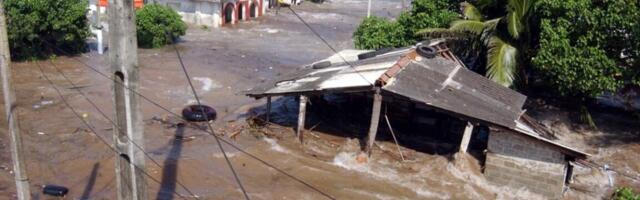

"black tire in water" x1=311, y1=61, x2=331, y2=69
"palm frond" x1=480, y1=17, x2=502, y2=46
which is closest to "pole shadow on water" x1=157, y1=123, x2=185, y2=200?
"black tire in water" x1=311, y1=61, x2=331, y2=69

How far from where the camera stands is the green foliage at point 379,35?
2400cm

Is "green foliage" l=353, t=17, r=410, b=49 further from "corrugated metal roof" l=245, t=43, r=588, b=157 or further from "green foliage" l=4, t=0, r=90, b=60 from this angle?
"green foliage" l=4, t=0, r=90, b=60

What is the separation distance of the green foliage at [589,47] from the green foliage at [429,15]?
13.8 feet

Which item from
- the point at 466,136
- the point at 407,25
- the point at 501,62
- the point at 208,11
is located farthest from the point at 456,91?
the point at 208,11

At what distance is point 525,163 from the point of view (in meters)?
14.8

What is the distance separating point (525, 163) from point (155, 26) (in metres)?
21.4

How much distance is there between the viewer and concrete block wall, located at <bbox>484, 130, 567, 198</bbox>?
1454 centimetres

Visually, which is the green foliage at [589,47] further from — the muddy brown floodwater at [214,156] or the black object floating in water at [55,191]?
the black object floating in water at [55,191]

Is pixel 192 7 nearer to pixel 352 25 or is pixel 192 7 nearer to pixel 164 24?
pixel 164 24

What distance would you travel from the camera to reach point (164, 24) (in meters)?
31.5

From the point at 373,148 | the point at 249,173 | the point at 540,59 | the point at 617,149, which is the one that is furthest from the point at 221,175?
the point at 617,149

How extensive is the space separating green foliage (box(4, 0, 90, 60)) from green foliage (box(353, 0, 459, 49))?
12.2 m

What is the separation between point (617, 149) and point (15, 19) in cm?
2201

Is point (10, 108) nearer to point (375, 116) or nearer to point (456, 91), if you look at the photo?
point (375, 116)
